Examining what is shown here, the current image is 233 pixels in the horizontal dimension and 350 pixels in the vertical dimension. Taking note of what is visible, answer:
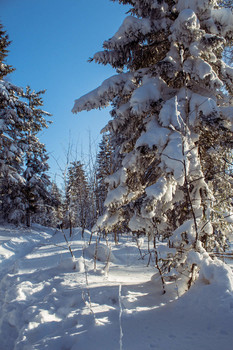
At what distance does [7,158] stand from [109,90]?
11.8m

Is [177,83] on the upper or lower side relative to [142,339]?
upper

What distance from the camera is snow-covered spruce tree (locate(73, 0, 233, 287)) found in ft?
13.0

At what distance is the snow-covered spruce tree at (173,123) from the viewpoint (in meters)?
3.96

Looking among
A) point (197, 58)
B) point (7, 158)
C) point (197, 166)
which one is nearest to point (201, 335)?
point (197, 166)

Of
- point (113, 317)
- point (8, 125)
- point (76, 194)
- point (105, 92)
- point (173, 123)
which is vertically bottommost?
point (113, 317)

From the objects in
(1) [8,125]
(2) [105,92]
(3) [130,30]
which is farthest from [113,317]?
(1) [8,125]

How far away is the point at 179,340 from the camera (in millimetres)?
2168

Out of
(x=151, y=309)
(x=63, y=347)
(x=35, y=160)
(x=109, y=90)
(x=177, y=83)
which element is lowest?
(x=63, y=347)

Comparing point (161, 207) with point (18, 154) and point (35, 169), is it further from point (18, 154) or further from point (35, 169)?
point (35, 169)

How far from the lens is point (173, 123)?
4.32m

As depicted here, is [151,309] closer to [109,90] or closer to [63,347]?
[63,347]

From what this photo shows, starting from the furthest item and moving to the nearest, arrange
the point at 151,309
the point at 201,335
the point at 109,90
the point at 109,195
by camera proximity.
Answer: the point at 109,90, the point at 109,195, the point at 151,309, the point at 201,335

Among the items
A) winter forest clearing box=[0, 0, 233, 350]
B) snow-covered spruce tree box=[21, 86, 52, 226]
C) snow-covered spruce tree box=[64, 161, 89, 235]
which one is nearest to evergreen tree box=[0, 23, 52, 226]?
snow-covered spruce tree box=[21, 86, 52, 226]

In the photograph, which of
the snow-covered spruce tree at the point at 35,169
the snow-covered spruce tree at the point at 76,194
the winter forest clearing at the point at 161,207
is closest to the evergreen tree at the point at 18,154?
the snow-covered spruce tree at the point at 35,169
